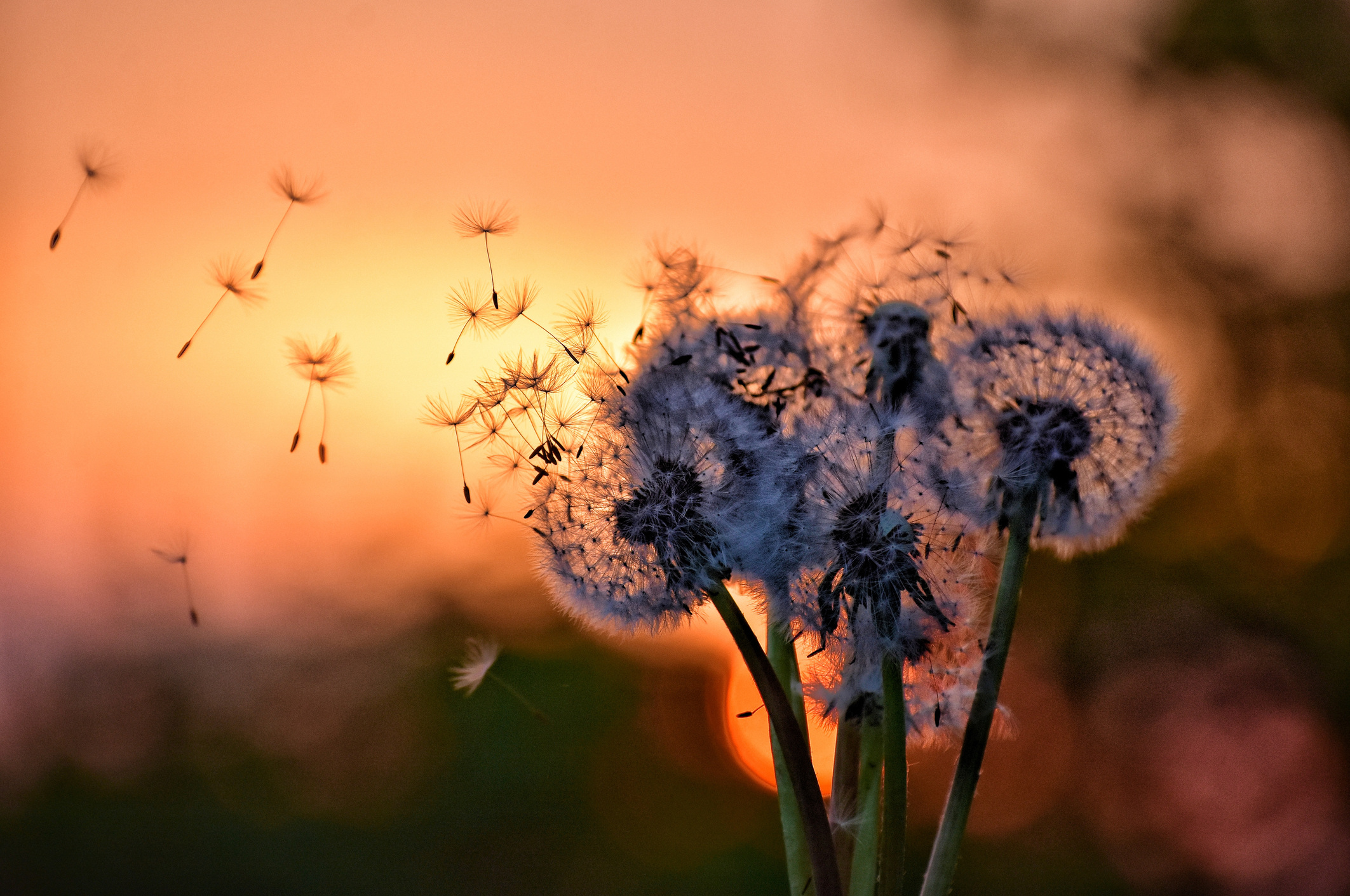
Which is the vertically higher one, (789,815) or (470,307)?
(470,307)

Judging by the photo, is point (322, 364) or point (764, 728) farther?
point (764, 728)

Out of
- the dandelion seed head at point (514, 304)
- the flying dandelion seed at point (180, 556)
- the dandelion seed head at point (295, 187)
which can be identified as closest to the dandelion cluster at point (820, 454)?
the dandelion seed head at point (514, 304)

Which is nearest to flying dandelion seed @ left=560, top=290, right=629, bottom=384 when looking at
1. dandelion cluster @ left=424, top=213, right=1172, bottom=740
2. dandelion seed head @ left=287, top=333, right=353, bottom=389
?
dandelion cluster @ left=424, top=213, right=1172, bottom=740

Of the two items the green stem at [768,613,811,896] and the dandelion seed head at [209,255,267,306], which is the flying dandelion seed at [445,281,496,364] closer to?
the dandelion seed head at [209,255,267,306]

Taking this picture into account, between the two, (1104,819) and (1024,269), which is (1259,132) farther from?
(1024,269)

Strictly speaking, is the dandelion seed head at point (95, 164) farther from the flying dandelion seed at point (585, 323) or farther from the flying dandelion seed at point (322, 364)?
the flying dandelion seed at point (585, 323)

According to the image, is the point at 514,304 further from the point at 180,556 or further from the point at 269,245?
the point at 180,556

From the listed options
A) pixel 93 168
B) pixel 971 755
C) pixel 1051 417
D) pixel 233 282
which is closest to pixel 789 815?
pixel 971 755
